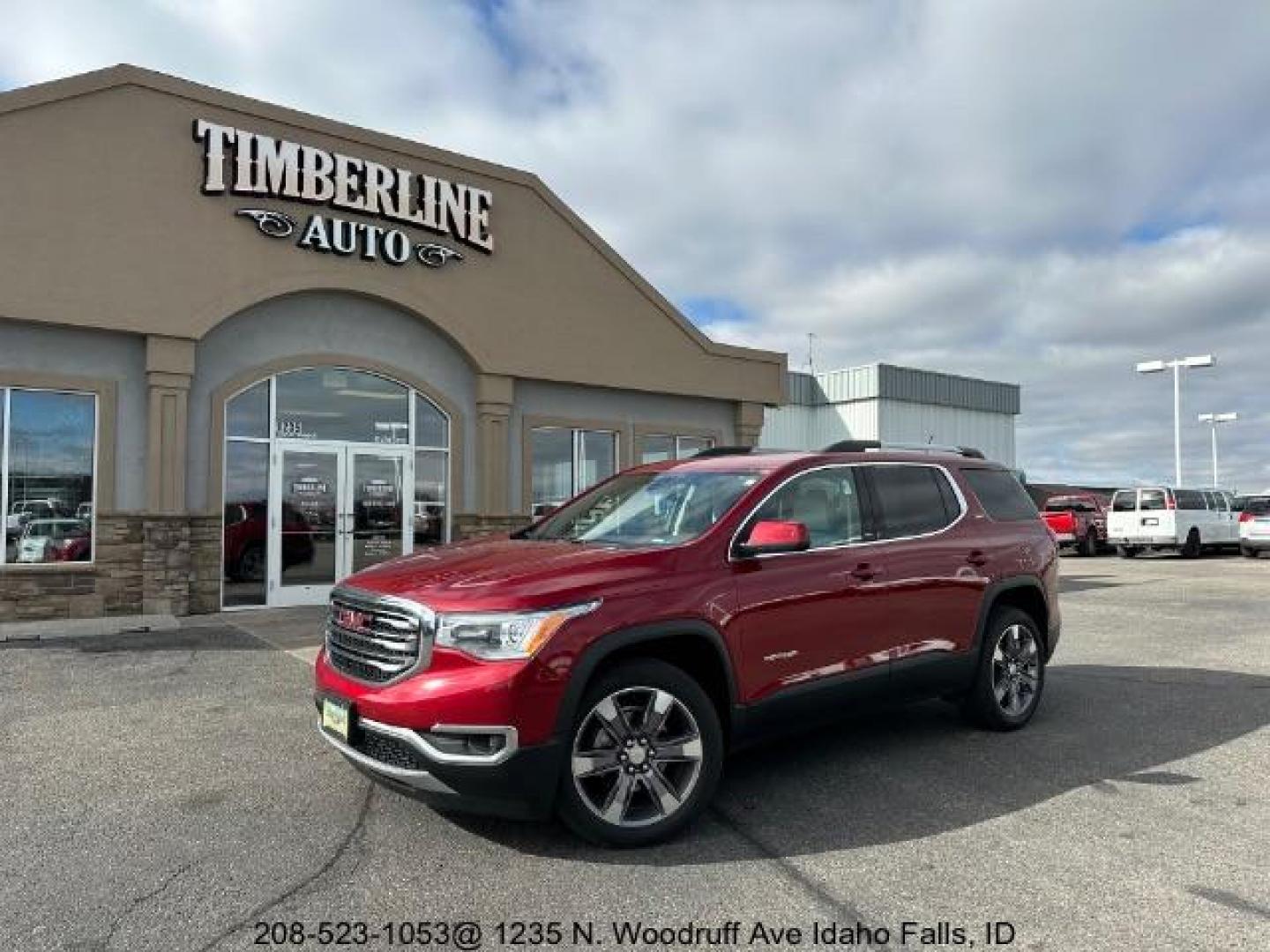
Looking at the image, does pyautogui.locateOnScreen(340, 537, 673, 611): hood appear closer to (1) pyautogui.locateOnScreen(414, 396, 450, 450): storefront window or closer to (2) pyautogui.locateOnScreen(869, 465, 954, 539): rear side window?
(2) pyautogui.locateOnScreen(869, 465, 954, 539): rear side window

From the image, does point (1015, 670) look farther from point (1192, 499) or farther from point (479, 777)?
point (1192, 499)

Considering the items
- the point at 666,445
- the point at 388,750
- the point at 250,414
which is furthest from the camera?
the point at 666,445

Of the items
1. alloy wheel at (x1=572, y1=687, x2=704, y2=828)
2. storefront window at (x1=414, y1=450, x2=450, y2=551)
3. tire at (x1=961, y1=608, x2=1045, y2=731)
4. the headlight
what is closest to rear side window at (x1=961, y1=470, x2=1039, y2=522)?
tire at (x1=961, y1=608, x2=1045, y2=731)

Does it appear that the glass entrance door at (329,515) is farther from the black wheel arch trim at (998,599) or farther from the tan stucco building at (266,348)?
the black wheel arch trim at (998,599)

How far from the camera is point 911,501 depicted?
5645 millimetres

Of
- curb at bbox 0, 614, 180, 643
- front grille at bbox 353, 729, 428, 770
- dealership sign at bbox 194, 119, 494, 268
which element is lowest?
curb at bbox 0, 614, 180, 643

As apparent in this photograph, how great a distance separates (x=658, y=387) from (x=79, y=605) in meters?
8.85

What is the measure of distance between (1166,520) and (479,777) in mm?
26378

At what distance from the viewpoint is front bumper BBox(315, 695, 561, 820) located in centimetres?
370

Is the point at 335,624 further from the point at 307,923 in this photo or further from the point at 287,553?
the point at 287,553

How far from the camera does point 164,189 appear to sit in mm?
11180

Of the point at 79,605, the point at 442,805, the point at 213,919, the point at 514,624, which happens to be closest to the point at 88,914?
the point at 213,919

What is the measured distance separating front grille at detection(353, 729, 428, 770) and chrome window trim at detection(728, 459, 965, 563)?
5.48ft

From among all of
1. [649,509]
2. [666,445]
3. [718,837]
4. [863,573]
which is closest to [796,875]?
[718,837]
